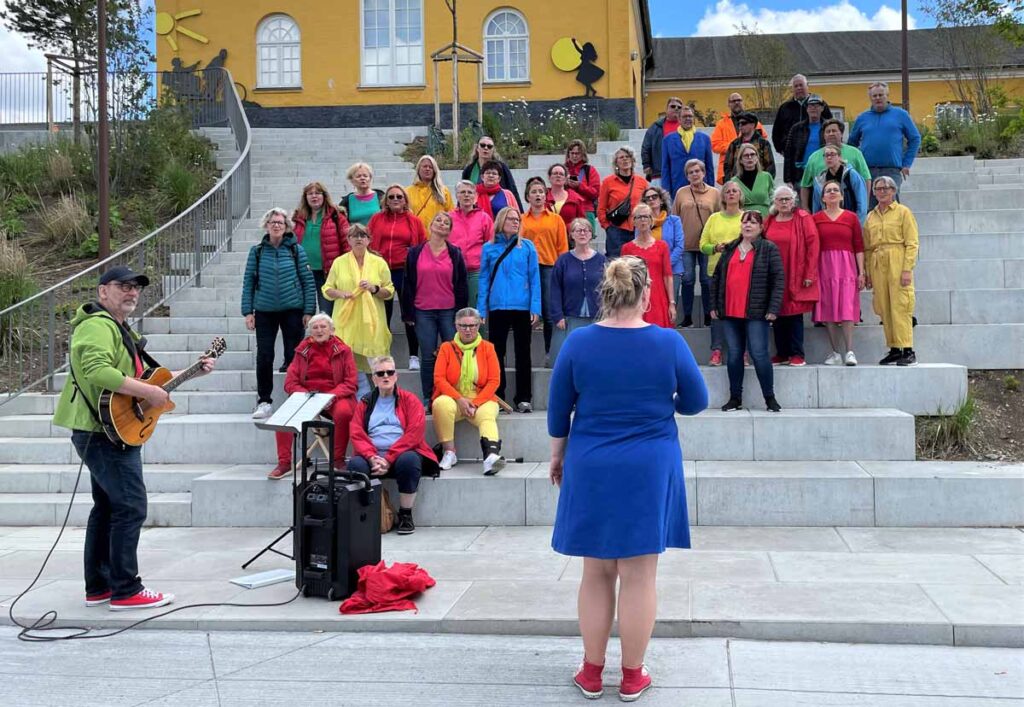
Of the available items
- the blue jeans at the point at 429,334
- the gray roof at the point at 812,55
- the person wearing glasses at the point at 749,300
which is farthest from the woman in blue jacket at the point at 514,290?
the gray roof at the point at 812,55

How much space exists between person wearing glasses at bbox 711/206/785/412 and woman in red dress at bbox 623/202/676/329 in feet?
1.55

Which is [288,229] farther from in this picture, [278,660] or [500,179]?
[278,660]

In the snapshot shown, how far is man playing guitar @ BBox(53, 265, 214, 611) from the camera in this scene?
6.39 meters

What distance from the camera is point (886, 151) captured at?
12289mm

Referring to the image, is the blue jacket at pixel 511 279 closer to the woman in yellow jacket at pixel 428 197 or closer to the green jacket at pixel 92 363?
the woman in yellow jacket at pixel 428 197

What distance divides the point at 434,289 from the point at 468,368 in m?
1.08

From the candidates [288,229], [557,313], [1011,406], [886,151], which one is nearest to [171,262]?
[288,229]

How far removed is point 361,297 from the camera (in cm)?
1014

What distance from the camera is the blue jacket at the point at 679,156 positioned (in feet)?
41.7

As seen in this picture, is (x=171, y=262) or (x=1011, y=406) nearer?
(x=1011, y=406)

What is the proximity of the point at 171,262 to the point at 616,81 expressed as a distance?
14.4m

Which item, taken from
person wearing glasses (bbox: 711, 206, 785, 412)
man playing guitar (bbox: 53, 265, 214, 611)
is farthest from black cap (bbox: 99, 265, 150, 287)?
person wearing glasses (bbox: 711, 206, 785, 412)

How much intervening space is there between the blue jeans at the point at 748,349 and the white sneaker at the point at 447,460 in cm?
281

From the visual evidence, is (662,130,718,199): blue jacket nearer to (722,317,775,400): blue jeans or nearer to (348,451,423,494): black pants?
(722,317,775,400): blue jeans
